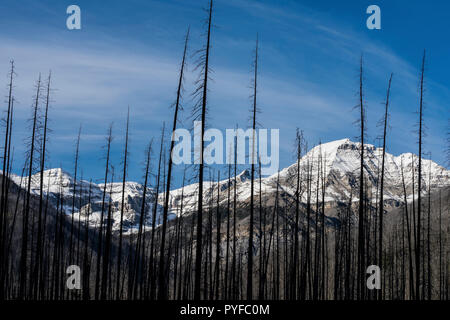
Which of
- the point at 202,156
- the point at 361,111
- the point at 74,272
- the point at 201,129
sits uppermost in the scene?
the point at 361,111

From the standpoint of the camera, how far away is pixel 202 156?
1550cm

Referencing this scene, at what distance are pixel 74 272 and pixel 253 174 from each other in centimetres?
2308

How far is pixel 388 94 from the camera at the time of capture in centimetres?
2028
